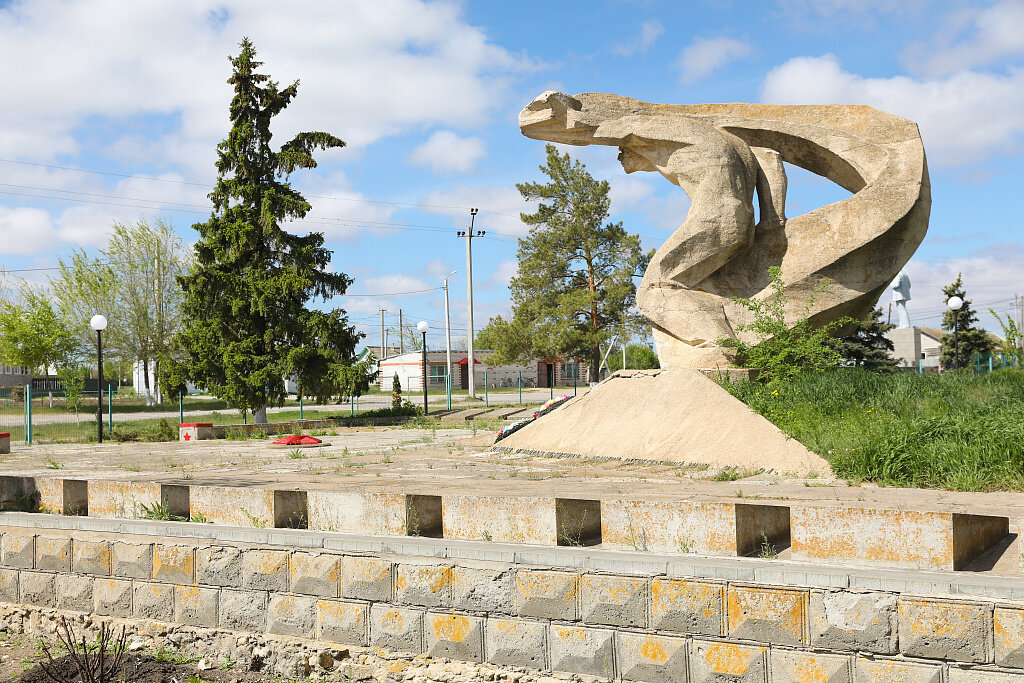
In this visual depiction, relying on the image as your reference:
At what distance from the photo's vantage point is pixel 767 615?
172 inches

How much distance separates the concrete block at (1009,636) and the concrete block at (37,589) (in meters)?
6.50

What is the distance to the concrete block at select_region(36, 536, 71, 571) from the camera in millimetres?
6644

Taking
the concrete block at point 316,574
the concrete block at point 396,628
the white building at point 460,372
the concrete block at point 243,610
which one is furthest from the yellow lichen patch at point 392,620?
the white building at point 460,372

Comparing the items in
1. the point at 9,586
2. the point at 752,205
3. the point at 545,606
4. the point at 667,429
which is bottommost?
the point at 9,586

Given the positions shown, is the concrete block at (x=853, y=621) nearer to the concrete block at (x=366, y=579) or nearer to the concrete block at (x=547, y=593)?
the concrete block at (x=547, y=593)

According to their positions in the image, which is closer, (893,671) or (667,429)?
(893,671)

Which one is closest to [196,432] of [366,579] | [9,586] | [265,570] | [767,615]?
[9,586]

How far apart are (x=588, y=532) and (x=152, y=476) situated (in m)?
6.76

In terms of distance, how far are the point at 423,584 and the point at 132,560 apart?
2542 millimetres

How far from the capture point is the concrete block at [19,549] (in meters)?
6.86

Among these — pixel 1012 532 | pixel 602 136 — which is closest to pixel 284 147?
pixel 602 136

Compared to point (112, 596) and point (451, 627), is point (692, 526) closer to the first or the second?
point (451, 627)

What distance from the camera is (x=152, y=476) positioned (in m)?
10.3

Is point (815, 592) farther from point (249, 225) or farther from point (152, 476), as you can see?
point (249, 225)
